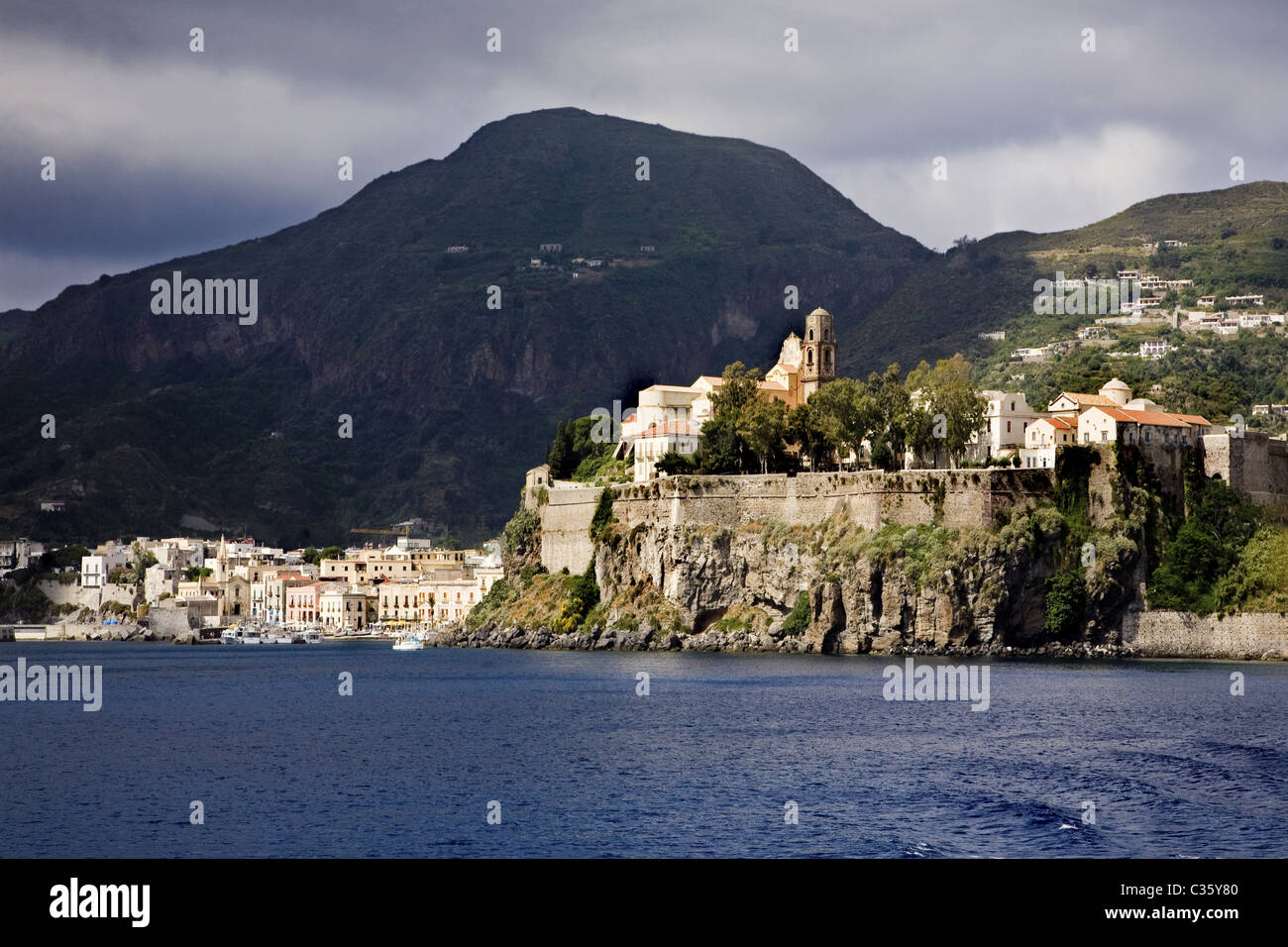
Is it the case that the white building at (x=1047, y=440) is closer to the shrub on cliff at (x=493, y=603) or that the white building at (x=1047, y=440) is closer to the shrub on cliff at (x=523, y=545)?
the shrub on cliff at (x=523, y=545)

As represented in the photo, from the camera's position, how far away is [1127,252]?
16375 cm

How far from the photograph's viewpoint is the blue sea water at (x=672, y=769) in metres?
28.4

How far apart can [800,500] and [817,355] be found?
67.8ft

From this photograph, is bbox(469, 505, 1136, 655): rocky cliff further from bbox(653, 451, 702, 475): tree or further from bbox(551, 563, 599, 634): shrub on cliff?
bbox(653, 451, 702, 475): tree

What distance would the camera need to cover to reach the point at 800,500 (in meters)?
80.8

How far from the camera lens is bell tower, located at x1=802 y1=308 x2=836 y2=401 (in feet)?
323

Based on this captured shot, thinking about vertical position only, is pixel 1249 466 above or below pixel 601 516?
above

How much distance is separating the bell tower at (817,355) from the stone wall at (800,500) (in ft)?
53.1

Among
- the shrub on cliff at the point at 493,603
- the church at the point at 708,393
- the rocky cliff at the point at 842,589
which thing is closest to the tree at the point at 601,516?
the rocky cliff at the point at 842,589

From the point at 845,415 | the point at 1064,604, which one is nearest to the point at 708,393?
the point at 845,415

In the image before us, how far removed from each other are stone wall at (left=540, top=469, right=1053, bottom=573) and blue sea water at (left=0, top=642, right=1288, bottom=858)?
422 inches

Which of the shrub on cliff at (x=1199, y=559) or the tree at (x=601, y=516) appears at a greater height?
the tree at (x=601, y=516)

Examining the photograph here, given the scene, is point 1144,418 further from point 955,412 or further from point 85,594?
point 85,594
